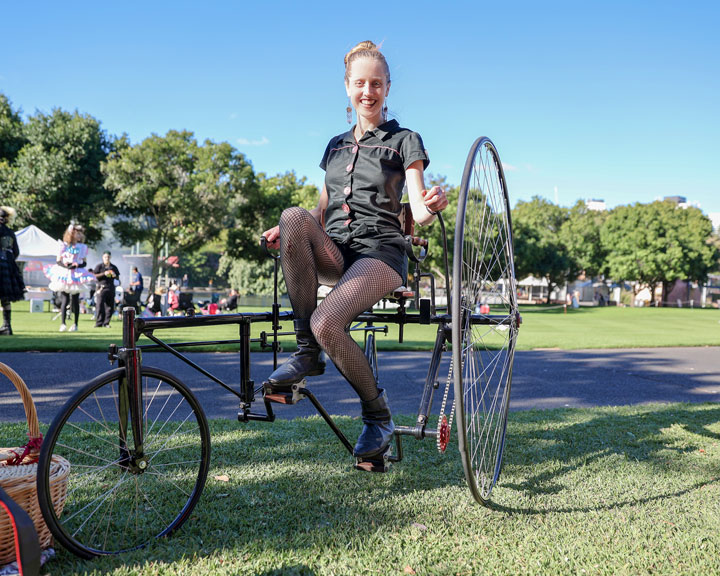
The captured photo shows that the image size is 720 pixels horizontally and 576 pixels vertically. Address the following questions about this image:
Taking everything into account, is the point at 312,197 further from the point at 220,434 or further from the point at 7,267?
the point at 220,434

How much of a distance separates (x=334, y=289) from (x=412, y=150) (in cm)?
78

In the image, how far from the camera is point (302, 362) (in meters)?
2.68

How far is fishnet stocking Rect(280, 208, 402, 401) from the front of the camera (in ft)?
8.46

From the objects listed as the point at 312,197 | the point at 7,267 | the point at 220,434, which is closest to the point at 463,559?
the point at 220,434

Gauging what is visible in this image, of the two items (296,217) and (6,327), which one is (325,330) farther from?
(6,327)

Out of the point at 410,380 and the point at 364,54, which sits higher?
the point at 364,54

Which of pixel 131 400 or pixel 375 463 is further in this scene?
pixel 375 463

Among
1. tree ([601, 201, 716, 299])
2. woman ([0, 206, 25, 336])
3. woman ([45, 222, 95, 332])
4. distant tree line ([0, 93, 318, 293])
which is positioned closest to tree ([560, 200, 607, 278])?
tree ([601, 201, 716, 299])

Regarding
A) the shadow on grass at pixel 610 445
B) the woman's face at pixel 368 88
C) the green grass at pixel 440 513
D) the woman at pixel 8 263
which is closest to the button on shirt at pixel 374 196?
the woman's face at pixel 368 88

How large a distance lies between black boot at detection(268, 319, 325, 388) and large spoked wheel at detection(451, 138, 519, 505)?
0.68 meters

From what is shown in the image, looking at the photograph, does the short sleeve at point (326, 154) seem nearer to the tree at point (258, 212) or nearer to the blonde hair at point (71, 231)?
the blonde hair at point (71, 231)

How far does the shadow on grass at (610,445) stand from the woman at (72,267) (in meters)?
10.1

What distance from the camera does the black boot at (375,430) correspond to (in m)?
2.69

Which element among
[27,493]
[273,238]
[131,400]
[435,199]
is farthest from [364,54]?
[27,493]
